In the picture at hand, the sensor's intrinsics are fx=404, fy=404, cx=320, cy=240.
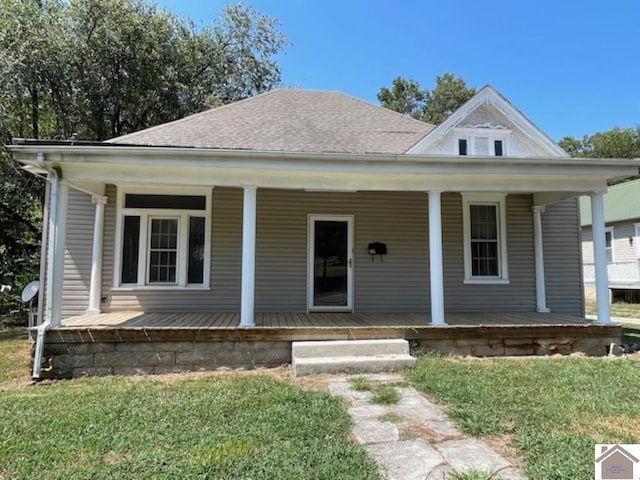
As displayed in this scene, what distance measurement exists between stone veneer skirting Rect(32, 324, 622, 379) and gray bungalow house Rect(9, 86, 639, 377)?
0.03 m

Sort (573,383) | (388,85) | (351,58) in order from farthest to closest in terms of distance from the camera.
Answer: (388,85) < (351,58) < (573,383)

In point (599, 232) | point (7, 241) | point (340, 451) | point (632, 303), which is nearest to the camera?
point (340, 451)

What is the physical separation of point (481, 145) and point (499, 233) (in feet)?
5.77

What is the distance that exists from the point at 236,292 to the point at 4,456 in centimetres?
465

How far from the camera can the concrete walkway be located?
2471 mm

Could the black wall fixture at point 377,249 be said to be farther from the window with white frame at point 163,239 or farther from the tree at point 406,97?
the tree at point 406,97

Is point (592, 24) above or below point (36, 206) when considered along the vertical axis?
above

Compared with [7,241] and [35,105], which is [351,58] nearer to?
[35,105]

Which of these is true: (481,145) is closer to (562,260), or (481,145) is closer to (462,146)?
(462,146)

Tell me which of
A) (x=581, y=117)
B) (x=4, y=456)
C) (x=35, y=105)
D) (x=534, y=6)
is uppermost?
(x=581, y=117)

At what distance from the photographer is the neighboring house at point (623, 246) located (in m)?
15.8

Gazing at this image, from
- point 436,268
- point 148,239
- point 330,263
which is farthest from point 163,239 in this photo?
point 436,268

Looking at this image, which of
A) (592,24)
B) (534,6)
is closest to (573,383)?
(534,6)

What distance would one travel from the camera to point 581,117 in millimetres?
32250
